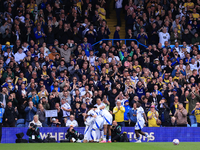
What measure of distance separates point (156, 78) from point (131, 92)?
6.59 feet

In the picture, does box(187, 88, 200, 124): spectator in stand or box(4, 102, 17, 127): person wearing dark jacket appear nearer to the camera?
box(4, 102, 17, 127): person wearing dark jacket

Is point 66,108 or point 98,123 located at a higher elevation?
point 66,108

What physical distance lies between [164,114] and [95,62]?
5.14 meters

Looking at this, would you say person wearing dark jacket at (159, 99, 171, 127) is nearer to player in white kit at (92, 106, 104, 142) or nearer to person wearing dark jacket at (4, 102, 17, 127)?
player in white kit at (92, 106, 104, 142)

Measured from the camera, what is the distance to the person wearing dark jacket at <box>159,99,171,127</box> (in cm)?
1839

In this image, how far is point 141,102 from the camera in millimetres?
18781

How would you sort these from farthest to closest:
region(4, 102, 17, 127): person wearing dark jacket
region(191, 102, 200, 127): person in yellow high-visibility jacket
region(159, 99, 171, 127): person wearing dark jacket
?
region(191, 102, 200, 127): person in yellow high-visibility jacket → region(159, 99, 171, 127): person wearing dark jacket → region(4, 102, 17, 127): person wearing dark jacket

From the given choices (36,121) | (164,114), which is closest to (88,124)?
(36,121)

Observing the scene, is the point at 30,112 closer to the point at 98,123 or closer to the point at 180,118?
the point at 98,123

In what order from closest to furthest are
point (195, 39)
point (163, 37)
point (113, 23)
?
point (163, 37), point (195, 39), point (113, 23)

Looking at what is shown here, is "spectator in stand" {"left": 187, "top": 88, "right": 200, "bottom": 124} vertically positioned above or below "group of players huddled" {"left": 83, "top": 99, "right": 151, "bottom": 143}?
above

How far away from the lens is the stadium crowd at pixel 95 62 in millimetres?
18266

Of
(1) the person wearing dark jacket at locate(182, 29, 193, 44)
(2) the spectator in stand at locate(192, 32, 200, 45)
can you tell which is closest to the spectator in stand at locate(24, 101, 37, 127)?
(1) the person wearing dark jacket at locate(182, 29, 193, 44)

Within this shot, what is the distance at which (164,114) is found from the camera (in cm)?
1852
